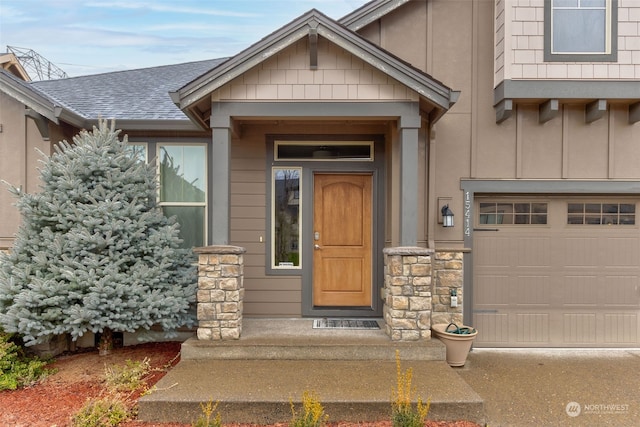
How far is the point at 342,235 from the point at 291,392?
248cm

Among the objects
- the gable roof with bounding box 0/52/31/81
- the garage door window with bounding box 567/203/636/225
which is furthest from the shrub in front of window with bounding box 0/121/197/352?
the garage door window with bounding box 567/203/636/225

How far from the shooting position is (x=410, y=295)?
4363 mm

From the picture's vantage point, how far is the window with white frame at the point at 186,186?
5496 millimetres

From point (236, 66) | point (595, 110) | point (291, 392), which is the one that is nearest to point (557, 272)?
point (595, 110)

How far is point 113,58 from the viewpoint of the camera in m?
28.8

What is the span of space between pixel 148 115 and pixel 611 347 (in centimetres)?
677

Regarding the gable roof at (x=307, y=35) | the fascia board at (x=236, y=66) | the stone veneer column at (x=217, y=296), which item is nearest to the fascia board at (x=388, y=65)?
the gable roof at (x=307, y=35)

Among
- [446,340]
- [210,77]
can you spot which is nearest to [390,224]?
[446,340]

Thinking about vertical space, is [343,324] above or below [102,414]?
above

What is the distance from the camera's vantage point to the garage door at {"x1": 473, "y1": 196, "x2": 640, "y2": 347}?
5316mm

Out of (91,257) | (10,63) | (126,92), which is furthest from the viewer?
(10,63)

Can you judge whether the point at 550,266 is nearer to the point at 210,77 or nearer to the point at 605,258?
the point at 605,258

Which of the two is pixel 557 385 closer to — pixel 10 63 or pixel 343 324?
pixel 343 324

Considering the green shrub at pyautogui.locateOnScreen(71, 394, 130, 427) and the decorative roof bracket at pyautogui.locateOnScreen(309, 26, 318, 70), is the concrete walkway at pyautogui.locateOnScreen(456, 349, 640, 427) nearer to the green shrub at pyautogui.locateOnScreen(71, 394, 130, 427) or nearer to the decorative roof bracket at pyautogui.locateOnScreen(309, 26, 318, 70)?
the green shrub at pyautogui.locateOnScreen(71, 394, 130, 427)
